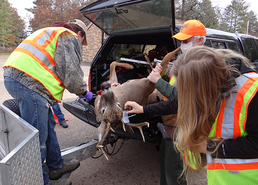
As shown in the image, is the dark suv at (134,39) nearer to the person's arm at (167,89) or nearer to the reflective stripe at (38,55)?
the person's arm at (167,89)

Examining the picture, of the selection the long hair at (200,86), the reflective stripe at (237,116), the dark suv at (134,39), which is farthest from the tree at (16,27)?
the reflective stripe at (237,116)

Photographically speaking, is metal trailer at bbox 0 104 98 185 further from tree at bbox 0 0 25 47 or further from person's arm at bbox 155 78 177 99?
tree at bbox 0 0 25 47

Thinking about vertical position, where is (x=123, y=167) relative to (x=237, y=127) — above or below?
below

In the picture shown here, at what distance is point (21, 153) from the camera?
4.91ft

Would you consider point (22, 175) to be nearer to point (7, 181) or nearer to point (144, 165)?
point (7, 181)

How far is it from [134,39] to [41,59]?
2954 millimetres

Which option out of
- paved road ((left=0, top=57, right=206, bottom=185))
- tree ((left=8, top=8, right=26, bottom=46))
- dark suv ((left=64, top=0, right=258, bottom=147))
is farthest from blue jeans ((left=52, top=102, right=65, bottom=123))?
tree ((left=8, top=8, right=26, bottom=46))

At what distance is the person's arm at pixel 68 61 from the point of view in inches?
99.4

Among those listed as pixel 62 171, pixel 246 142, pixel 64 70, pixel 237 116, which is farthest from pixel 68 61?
pixel 246 142

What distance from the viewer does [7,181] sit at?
132 cm

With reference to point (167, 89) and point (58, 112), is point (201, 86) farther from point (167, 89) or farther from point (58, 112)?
point (58, 112)

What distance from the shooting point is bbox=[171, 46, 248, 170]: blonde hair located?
128 centimetres

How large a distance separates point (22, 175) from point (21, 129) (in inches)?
25.3

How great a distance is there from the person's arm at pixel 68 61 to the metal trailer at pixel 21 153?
31.7 inches
